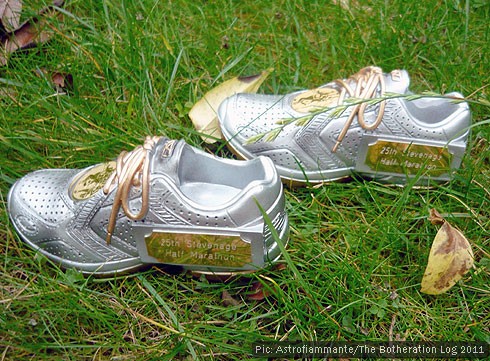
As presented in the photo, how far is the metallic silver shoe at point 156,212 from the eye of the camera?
1389mm

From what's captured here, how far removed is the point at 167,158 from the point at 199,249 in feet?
0.83

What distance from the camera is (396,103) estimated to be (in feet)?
5.47

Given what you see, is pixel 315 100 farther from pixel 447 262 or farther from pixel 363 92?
pixel 447 262

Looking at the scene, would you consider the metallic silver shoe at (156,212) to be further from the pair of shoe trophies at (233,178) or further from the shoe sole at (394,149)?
the shoe sole at (394,149)

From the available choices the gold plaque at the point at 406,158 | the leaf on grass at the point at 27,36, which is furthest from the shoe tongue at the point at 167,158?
the leaf on grass at the point at 27,36

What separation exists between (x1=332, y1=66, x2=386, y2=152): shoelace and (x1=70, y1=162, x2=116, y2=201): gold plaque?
0.69 meters

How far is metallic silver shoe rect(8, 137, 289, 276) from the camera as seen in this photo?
139 centimetres

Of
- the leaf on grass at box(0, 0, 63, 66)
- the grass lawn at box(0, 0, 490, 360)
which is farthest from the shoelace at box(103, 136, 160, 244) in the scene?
the leaf on grass at box(0, 0, 63, 66)

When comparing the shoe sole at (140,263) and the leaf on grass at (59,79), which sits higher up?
the leaf on grass at (59,79)

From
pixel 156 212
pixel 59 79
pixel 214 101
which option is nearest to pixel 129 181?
pixel 156 212

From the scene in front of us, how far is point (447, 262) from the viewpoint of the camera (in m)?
1.43

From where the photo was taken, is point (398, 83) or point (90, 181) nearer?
point (90, 181)

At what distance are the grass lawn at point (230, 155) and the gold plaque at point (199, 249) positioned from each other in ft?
0.26

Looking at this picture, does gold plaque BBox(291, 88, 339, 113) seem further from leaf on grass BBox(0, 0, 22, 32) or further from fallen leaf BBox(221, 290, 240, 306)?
leaf on grass BBox(0, 0, 22, 32)
